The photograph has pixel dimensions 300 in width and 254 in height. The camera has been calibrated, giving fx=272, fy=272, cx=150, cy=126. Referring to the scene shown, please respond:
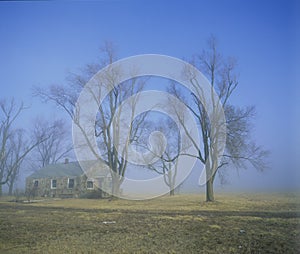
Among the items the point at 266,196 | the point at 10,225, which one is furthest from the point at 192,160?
the point at 10,225

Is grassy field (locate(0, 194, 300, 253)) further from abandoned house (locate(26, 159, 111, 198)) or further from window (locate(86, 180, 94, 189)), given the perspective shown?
window (locate(86, 180, 94, 189))

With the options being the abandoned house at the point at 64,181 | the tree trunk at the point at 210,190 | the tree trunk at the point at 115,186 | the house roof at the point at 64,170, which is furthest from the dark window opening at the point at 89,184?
the tree trunk at the point at 210,190

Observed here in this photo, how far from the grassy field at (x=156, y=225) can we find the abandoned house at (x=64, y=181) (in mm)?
240

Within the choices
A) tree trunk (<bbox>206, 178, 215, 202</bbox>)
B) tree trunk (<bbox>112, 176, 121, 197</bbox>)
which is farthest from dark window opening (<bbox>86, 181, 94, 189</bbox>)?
tree trunk (<bbox>206, 178, 215, 202</bbox>)

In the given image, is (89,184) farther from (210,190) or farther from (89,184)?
(210,190)

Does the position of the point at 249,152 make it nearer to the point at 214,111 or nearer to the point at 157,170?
the point at 214,111

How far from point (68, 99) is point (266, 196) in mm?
4659

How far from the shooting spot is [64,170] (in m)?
6.24

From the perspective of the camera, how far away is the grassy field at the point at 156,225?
14.7ft

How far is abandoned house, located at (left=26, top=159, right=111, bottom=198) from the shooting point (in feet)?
20.0

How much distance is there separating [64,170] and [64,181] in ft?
1.25

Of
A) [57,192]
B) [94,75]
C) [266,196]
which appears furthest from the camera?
[57,192]

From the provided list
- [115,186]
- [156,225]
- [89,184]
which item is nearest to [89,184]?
[89,184]

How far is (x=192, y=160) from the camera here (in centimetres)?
582
